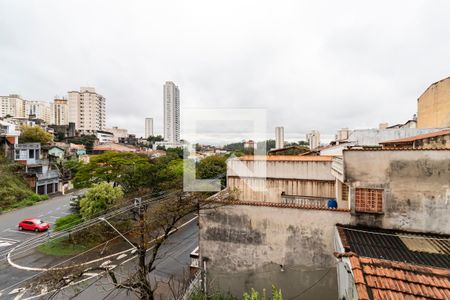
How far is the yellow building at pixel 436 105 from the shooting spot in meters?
14.7

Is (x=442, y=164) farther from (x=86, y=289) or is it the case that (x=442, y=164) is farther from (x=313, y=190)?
(x=86, y=289)

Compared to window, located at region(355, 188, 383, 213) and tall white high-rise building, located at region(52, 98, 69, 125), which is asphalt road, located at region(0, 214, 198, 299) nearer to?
window, located at region(355, 188, 383, 213)

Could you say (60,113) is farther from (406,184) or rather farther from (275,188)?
→ (406,184)

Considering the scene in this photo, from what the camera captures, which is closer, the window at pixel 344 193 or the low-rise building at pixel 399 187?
the low-rise building at pixel 399 187

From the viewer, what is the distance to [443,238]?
6164mm

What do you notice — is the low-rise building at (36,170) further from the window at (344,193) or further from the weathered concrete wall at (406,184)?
the weathered concrete wall at (406,184)

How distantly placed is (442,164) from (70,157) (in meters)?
40.1

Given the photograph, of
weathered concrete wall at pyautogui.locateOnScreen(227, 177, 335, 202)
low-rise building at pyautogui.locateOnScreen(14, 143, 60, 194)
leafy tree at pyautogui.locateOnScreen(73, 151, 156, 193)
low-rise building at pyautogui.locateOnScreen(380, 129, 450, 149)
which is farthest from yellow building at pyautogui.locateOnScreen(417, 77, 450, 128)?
low-rise building at pyautogui.locateOnScreen(14, 143, 60, 194)

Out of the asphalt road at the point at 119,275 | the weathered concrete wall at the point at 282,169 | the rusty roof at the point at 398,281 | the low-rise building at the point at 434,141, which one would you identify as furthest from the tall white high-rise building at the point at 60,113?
the rusty roof at the point at 398,281

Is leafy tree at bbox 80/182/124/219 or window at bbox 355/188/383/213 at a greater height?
window at bbox 355/188/383/213

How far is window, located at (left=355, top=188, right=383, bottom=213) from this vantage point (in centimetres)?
669

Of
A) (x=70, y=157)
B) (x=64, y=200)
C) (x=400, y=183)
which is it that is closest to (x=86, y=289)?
(x=400, y=183)

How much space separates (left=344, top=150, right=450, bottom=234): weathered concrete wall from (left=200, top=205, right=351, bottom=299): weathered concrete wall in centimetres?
116

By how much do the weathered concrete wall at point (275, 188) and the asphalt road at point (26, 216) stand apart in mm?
14198
